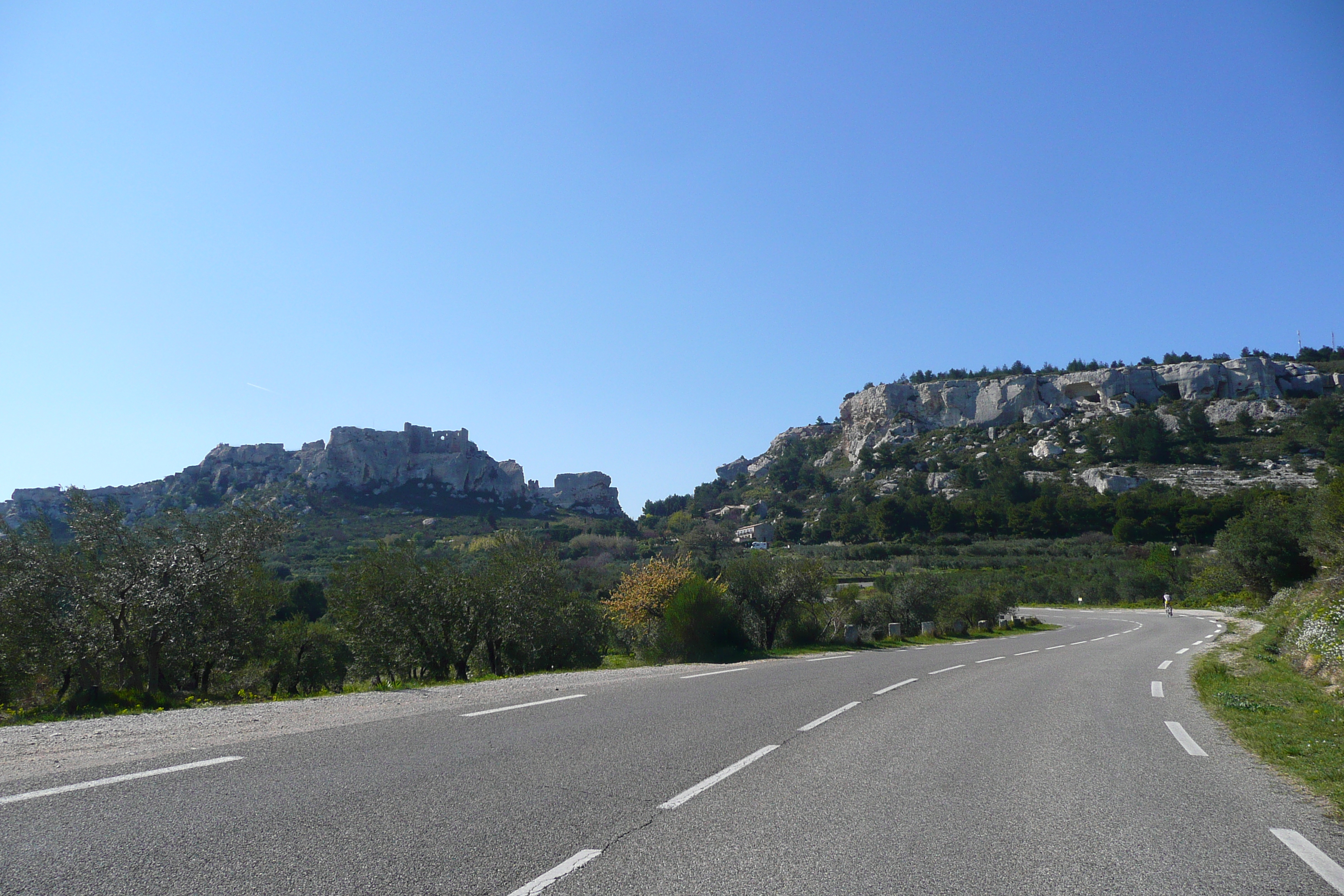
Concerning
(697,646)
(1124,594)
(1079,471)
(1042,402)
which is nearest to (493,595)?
(697,646)

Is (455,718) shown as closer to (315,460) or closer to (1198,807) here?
(1198,807)

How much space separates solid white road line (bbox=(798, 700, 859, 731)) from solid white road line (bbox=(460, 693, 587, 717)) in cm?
340

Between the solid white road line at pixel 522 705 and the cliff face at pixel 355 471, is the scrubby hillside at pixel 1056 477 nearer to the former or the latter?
the cliff face at pixel 355 471

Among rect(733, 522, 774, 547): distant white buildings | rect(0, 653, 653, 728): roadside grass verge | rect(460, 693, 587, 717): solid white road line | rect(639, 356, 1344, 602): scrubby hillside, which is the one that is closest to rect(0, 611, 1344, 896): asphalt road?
rect(460, 693, 587, 717): solid white road line

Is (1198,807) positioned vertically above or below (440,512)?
below

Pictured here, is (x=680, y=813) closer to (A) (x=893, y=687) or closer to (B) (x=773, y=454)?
(A) (x=893, y=687)

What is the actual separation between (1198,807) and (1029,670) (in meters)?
11.4

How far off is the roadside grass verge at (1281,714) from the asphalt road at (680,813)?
1.21 ft

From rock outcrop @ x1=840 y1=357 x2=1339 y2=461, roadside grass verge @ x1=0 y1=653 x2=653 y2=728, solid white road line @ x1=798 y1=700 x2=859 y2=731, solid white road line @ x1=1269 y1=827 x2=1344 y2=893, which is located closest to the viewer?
solid white road line @ x1=1269 y1=827 x2=1344 y2=893

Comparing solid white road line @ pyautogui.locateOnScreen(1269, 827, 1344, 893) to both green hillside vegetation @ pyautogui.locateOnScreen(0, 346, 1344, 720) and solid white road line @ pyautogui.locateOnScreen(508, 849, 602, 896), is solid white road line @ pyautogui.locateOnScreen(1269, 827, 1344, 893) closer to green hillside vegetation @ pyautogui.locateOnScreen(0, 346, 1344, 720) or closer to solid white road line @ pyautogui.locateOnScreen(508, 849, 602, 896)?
solid white road line @ pyautogui.locateOnScreen(508, 849, 602, 896)

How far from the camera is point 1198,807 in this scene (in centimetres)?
529

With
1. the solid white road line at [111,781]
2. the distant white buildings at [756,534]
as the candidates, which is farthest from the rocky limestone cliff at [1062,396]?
the solid white road line at [111,781]

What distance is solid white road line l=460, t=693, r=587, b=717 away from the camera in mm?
8852

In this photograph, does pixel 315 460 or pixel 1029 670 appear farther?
pixel 315 460
